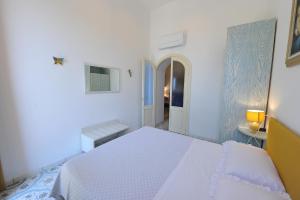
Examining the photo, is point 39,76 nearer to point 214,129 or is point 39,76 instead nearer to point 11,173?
point 11,173

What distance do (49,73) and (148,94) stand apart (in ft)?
8.69

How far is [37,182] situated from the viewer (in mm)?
1881

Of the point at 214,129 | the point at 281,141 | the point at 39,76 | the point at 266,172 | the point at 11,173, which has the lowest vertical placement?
the point at 11,173

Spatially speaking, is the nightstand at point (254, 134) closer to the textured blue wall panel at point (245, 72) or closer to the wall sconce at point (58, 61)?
the textured blue wall panel at point (245, 72)

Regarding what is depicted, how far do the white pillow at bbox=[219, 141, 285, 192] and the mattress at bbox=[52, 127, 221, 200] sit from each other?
0.16m

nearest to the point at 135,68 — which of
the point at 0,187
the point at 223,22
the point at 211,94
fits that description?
the point at 211,94

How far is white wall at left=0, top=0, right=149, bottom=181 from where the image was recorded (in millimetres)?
1754

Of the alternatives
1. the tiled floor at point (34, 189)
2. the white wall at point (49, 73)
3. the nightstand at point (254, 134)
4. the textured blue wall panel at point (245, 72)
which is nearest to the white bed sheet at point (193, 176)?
the nightstand at point (254, 134)

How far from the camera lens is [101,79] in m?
2.95

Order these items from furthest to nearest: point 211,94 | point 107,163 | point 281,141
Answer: point 211,94 → point 107,163 → point 281,141

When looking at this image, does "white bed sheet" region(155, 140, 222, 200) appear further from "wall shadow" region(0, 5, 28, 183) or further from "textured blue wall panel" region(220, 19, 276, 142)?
"wall shadow" region(0, 5, 28, 183)

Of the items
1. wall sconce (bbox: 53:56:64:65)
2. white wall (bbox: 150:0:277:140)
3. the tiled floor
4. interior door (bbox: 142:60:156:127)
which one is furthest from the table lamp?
wall sconce (bbox: 53:56:64:65)

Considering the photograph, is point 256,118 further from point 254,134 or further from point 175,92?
point 175,92

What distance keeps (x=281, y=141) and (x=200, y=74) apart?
8.01 feet
